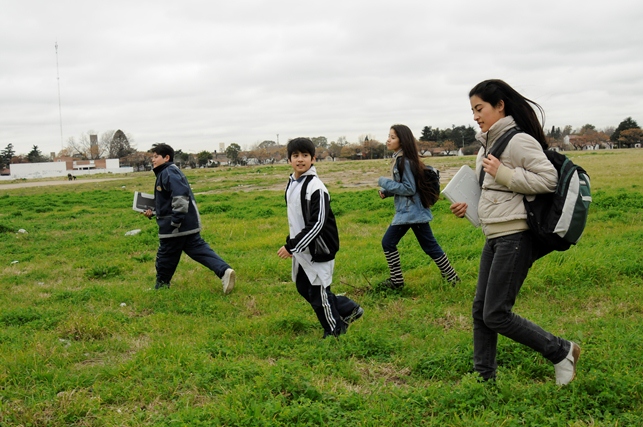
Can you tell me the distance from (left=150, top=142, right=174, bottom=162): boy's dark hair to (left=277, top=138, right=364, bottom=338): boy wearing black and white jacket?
2.97 m

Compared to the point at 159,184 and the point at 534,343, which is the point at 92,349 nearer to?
the point at 159,184

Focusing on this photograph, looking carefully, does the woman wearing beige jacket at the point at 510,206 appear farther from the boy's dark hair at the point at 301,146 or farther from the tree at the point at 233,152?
the tree at the point at 233,152

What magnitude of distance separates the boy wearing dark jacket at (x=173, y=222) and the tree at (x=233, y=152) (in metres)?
117

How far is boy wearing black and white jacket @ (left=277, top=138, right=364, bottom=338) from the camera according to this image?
4.77 m

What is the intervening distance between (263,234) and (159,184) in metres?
4.51

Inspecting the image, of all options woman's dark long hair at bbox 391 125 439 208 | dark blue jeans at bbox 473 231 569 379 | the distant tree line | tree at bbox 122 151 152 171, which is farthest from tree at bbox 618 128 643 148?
dark blue jeans at bbox 473 231 569 379

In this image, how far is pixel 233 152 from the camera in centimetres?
12256

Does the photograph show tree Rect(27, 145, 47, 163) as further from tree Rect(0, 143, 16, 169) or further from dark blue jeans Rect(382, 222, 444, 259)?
dark blue jeans Rect(382, 222, 444, 259)

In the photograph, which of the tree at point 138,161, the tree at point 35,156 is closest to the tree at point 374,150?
the tree at point 138,161

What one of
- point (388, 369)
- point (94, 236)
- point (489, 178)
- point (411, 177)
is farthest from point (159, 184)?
point (94, 236)

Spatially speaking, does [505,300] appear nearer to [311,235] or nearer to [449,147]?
[311,235]

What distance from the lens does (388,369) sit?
4344 millimetres

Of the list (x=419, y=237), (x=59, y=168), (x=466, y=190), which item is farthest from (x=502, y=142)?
(x=59, y=168)

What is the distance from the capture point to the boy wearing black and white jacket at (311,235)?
4.77m
